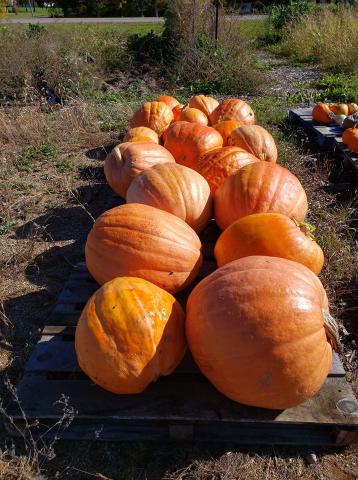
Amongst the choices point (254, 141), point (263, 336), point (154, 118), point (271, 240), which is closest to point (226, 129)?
point (254, 141)

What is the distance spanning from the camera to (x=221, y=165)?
3119 mm

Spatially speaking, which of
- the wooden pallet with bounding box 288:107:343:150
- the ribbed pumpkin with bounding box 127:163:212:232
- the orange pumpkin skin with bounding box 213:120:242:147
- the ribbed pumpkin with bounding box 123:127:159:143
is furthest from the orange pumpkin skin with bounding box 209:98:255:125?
the ribbed pumpkin with bounding box 127:163:212:232

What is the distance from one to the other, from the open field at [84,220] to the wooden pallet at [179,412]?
0.08 metres

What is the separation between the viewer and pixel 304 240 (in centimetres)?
221

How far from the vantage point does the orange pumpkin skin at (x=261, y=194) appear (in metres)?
2.54

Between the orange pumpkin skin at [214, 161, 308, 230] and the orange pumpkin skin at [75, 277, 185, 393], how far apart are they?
93cm

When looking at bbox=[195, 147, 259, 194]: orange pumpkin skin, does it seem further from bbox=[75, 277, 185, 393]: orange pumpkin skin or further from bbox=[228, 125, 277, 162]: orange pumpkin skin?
bbox=[75, 277, 185, 393]: orange pumpkin skin

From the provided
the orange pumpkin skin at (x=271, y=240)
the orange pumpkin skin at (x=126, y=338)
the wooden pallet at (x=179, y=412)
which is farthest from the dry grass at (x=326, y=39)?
the orange pumpkin skin at (x=126, y=338)

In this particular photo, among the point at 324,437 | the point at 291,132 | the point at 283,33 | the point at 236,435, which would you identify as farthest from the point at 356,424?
the point at 283,33

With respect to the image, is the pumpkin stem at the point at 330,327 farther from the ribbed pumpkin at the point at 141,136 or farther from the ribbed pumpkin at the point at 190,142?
the ribbed pumpkin at the point at 141,136

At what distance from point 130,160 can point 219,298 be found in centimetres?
192

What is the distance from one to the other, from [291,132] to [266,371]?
5.19 meters

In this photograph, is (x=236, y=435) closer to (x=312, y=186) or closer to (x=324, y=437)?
(x=324, y=437)

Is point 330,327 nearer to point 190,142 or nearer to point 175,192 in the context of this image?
point 175,192
